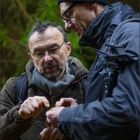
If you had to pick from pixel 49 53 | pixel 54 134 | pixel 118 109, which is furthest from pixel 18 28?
pixel 118 109

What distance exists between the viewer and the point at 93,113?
9.12 feet

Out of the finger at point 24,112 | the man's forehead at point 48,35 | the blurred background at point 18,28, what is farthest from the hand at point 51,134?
the blurred background at point 18,28

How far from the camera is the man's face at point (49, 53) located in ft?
12.4

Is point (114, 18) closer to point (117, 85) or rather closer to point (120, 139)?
point (117, 85)

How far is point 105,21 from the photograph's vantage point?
3.21m

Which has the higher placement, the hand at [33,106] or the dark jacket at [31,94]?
the hand at [33,106]

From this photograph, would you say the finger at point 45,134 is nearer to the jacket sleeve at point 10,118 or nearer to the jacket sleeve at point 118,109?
the jacket sleeve at point 10,118

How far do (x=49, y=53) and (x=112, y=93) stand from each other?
109 centimetres

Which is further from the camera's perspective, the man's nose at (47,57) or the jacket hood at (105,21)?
the man's nose at (47,57)

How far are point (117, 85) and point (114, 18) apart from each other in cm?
55

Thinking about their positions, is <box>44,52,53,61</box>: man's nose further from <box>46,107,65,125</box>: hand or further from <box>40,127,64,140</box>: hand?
<box>46,107,65,125</box>: hand

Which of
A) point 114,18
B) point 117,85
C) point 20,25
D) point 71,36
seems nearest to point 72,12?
point 114,18

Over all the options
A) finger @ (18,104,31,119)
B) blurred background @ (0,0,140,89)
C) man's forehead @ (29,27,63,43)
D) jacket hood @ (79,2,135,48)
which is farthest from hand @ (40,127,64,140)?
blurred background @ (0,0,140,89)

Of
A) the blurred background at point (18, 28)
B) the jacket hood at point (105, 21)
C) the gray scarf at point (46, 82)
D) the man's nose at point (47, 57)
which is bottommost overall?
the blurred background at point (18, 28)
